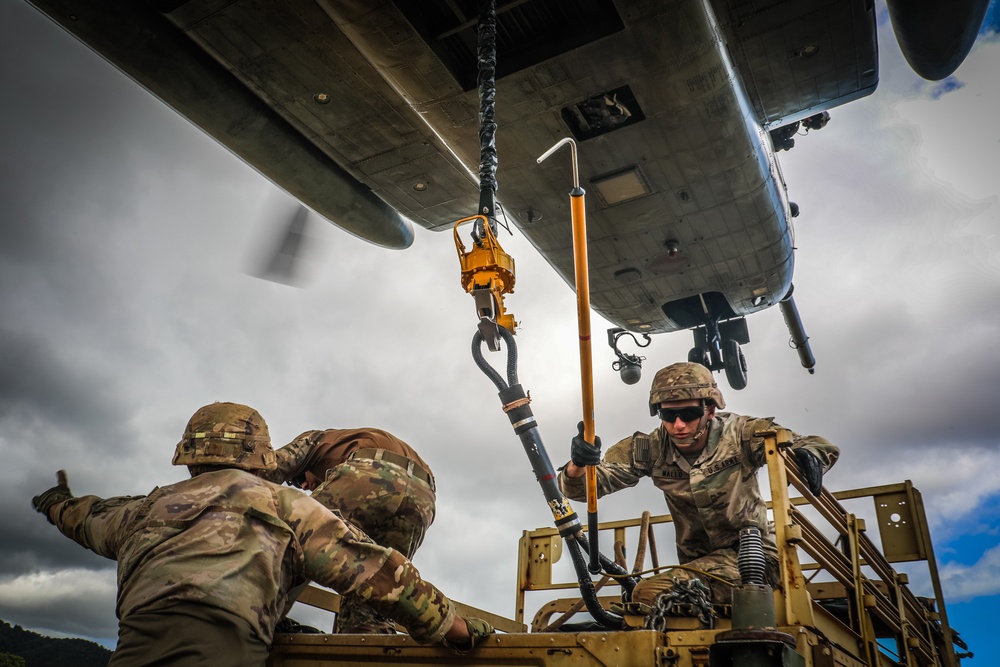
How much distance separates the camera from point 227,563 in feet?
8.91

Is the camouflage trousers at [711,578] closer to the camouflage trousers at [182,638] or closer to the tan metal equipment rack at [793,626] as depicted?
the tan metal equipment rack at [793,626]

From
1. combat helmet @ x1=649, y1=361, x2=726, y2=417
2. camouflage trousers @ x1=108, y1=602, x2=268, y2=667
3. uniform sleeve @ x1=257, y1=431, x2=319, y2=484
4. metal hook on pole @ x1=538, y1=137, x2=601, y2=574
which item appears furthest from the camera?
combat helmet @ x1=649, y1=361, x2=726, y2=417

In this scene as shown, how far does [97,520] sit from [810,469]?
376cm

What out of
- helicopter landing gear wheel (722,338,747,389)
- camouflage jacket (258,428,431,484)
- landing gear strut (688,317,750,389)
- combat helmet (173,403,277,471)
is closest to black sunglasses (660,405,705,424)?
camouflage jacket (258,428,431,484)

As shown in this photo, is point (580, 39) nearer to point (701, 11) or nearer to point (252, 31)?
point (701, 11)

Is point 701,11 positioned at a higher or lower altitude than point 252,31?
lower

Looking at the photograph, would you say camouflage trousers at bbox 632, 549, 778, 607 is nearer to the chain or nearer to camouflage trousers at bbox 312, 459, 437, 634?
the chain

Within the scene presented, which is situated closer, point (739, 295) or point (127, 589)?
point (127, 589)

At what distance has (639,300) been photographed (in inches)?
449

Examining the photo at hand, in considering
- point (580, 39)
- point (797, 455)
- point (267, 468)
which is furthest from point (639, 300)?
point (267, 468)

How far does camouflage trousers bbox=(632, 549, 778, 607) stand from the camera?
165 inches

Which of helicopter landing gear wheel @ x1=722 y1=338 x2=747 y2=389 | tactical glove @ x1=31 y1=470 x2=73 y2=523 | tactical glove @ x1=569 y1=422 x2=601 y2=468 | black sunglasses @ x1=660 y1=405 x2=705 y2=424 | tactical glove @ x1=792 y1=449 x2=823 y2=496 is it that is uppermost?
helicopter landing gear wheel @ x1=722 y1=338 x2=747 y2=389

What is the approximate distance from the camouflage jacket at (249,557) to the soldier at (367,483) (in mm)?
557

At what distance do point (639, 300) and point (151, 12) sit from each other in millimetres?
7862
